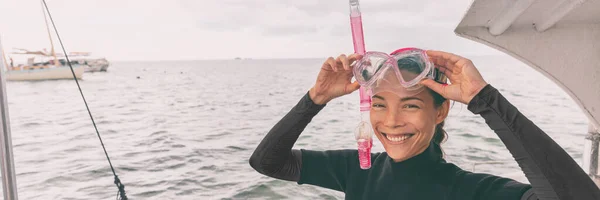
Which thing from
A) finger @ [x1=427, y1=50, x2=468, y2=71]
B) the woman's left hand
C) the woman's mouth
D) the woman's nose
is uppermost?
finger @ [x1=427, y1=50, x2=468, y2=71]

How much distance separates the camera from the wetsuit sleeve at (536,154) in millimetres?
949

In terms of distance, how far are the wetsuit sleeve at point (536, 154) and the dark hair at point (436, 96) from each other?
152 mm

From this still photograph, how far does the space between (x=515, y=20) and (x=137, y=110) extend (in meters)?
20.2

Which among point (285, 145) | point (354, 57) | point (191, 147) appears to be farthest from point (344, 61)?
point (191, 147)

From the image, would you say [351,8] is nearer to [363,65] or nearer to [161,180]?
[363,65]

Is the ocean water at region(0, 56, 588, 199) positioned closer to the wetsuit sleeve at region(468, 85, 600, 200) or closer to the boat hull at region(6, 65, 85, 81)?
the wetsuit sleeve at region(468, 85, 600, 200)

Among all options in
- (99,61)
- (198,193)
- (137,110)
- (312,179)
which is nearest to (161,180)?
(198,193)

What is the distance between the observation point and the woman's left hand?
3.39ft

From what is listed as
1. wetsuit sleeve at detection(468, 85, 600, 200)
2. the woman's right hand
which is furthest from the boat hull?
wetsuit sleeve at detection(468, 85, 600, 200)

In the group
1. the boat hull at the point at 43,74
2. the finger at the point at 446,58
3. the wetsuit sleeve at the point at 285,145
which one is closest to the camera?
the finger at the point at 446,58

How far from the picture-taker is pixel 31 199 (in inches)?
271

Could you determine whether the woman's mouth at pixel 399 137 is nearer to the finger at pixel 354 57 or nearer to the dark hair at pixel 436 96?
the dark hair at pixel 436 96

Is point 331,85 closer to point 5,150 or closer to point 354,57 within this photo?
point 354,57

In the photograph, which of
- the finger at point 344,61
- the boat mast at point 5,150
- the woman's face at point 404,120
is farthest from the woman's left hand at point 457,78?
the boat mast at point 5,150
